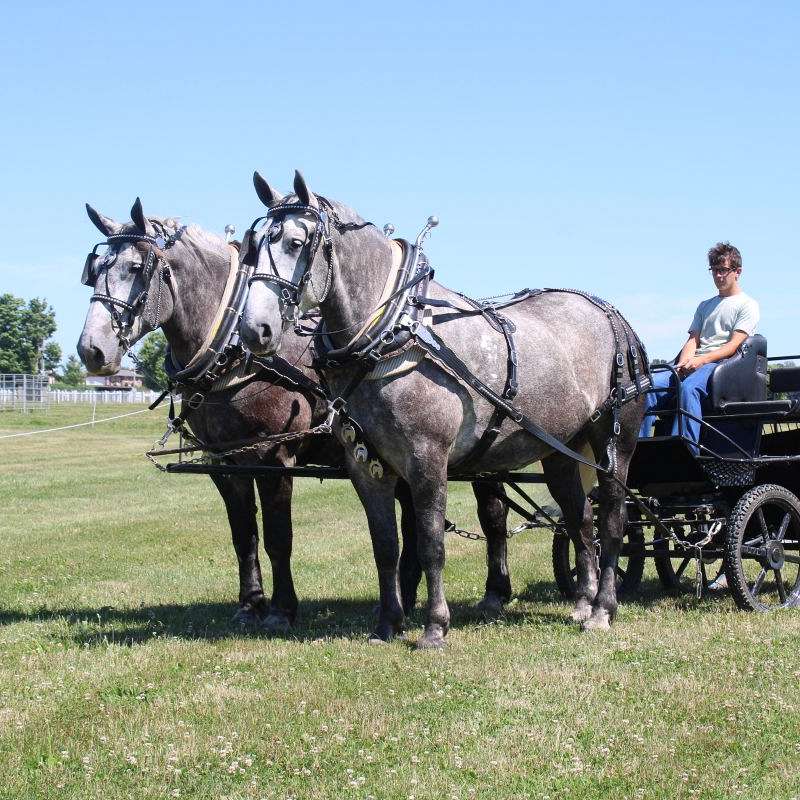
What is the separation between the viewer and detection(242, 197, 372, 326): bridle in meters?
6.07

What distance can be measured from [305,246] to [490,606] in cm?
368

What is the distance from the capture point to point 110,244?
6.89m

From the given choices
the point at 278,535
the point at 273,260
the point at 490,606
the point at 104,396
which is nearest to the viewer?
the point at 273,260

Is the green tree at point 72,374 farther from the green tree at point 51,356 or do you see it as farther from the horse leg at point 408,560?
the horse leg at point 408,560

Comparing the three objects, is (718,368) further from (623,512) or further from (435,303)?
(435,303)

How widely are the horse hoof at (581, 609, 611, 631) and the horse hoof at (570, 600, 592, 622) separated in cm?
19

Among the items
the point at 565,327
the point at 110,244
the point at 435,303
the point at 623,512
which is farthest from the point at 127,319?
the point at 623,512

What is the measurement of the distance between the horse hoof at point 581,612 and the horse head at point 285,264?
318 cm

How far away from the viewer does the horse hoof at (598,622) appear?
24.5 feet

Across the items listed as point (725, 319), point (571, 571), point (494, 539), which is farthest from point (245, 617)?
point (725, 319)

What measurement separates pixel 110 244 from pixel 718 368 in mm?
4478

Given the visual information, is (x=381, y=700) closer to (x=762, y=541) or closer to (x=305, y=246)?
(x=305, y=246)

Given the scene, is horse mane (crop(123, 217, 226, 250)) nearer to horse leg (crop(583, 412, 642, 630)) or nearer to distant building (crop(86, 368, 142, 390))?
distant building (crop(86, 368, 142, 390))

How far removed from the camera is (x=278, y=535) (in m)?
7.64
